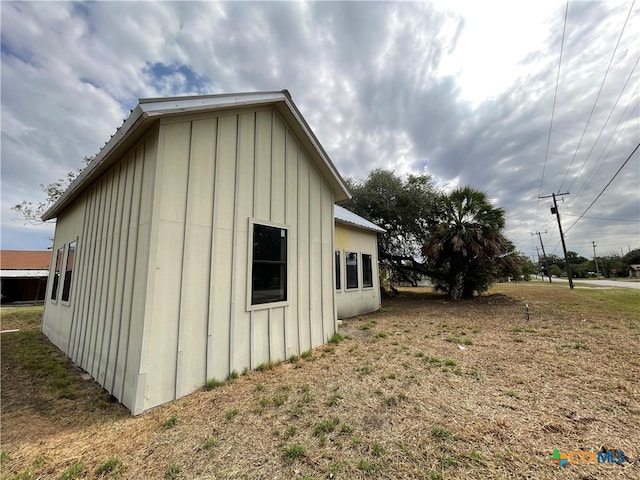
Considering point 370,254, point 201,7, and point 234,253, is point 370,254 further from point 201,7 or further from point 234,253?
point 201,7

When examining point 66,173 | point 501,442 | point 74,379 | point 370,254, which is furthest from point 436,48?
A: point 66,173

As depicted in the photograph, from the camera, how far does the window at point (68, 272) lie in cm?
611

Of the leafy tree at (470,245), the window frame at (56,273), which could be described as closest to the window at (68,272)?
the window frame at (56,273)

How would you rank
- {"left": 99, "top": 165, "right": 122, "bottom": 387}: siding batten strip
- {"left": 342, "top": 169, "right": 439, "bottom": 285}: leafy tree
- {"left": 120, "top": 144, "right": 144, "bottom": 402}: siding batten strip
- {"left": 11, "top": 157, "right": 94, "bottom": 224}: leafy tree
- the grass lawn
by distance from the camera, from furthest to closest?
{"left": 11, "top": 157, "right": 94, "bottom": 224}: leafy tree
{"left": 342, "top": 169, "right": 439, "bottom": 285}: leafy tree
{"left": 99, "top": 165, "right": 122, "bottom": 387}: siding batten strip
{"left": 120, "top": 144, "right": 144, "bottom": 402}: siding batten strip
the grass lawn

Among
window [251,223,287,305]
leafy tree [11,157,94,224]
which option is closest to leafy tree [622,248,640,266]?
window [251,223,287,305]

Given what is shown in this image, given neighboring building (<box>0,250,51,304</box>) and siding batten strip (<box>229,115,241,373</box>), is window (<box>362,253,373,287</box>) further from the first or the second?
neighboring building (<box>0,250,51,304</box>)

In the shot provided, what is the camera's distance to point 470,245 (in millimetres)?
11922

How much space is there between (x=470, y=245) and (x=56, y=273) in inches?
598

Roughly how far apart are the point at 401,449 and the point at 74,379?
4909 millimetres

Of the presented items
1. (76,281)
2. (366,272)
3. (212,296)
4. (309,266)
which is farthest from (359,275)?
(76,281)

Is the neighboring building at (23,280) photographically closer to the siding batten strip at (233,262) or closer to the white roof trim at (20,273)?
the white roof trim at (20,273)

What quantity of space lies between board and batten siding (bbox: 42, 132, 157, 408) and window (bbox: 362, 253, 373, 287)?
26.2ft

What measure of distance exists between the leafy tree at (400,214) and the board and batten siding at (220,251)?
11813mm

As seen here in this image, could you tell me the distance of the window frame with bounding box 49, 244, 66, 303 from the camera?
7035 millimetres
